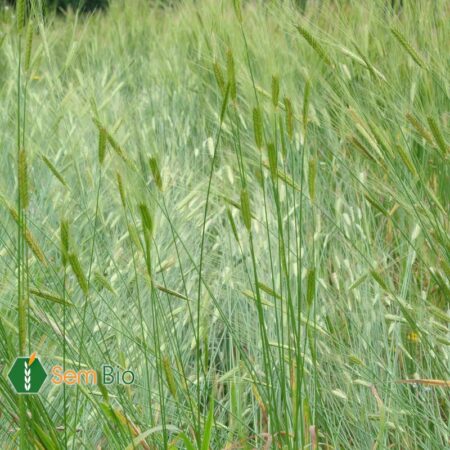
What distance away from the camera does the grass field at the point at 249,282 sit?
719 mm

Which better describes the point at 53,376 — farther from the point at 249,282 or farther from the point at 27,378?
the point at 249,282

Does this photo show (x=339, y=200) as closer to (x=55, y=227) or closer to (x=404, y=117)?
(x=404, y=117)

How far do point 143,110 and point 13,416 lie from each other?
4.62ft

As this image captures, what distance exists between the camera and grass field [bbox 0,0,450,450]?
72 cm

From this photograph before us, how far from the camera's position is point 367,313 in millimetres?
985

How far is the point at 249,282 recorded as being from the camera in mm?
888

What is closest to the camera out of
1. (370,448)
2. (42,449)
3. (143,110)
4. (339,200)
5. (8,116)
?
(42,449)

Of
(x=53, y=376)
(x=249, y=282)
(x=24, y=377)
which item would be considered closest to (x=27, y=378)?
(x=24, y=377)

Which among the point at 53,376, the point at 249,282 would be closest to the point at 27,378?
the point at 53,376

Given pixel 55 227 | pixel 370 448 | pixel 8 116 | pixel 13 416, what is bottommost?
pixel 370 448

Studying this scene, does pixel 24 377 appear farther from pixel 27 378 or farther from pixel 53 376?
pixel 53 376

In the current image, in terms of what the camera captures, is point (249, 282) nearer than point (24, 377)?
No

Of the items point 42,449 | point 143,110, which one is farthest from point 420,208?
point 143,110

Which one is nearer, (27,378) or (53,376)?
(27,378)
